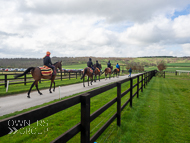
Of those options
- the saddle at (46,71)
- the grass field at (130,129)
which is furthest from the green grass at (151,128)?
the saddle at (46,71)

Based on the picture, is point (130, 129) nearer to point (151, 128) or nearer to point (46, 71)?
point (151, 128)

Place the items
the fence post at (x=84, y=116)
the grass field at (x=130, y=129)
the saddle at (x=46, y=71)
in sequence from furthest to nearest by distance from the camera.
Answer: the saddle at (x=46, y=71)
the grass field at (x=130, y=129)
the fence post at (x=84, y=116)

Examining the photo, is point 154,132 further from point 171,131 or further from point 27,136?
point 27,136

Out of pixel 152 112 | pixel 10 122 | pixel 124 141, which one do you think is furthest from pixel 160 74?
pixel 10 122

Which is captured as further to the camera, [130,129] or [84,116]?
[130,129]

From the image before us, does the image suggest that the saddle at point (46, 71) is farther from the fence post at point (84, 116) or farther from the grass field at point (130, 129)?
the fence post at point (84, 116)

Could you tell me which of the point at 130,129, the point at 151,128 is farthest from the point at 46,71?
the point at 151,128

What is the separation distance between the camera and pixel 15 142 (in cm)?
349

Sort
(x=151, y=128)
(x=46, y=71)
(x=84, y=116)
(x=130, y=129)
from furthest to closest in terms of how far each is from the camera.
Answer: (x=46, y=71)
(x=151, y=128)
(x=130, y=129)
(x=84, y=116)

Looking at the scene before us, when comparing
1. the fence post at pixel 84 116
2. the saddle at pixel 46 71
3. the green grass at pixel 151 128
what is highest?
the saddle at pixel 46 71

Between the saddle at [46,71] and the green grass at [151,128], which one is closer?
the green grass at [151,128]

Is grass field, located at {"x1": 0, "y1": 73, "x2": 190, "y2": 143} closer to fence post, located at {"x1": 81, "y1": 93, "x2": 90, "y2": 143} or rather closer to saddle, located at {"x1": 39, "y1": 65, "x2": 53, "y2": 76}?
fence post, located at {"x1": 81, "y1": 93, "x2": 90, "y2": 143}

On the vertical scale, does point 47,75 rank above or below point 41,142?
above

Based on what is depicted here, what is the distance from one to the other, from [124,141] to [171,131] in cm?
186
